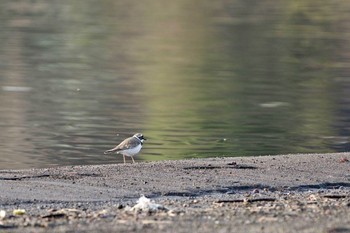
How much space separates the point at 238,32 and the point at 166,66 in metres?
10.1

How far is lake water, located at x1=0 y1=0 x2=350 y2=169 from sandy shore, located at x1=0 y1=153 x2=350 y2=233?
2505mm

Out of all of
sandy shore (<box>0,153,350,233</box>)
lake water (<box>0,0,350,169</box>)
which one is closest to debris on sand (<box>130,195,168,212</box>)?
sandy shore (<box>0,153,350,233</box>)

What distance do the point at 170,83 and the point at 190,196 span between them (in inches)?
520

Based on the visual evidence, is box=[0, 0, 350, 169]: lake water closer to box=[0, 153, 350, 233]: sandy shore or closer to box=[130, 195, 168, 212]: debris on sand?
box=[0, 153, 350, 233]: sandy shore

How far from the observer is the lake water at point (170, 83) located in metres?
14.9

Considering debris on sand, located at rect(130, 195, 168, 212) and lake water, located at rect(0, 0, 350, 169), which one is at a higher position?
debris on sand, located at rect(130, 195, 168, 212)

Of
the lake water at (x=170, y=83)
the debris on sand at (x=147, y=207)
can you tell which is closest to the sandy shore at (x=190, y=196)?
the debris on sand at (x=147, y=207)

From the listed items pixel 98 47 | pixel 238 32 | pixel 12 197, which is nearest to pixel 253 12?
pixel 238 32

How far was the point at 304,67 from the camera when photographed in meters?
26.5

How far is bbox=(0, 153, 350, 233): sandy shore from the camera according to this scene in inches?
303

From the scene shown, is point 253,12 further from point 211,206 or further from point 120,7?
point 211,206

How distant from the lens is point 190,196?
959 cm

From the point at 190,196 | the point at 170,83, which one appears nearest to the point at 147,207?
the point at 190,196

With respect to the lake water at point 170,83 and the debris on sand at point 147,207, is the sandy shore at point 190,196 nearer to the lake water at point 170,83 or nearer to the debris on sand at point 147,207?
the debris on sand at point 147,207
